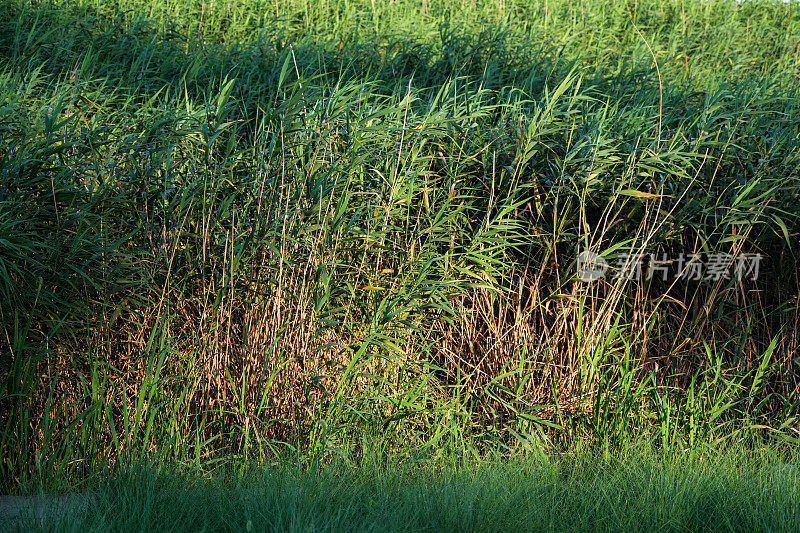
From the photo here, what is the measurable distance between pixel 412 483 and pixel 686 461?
1205mm

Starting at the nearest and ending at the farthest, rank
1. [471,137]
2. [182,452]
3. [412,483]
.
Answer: [412,483] → [182,452] → [471,137]

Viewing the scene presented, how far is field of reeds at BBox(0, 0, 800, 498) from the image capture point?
295 centimetres

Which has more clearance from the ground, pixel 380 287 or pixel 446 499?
pixel 380 287

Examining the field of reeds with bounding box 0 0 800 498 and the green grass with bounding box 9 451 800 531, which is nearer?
the green grass with bounding box 9 451 800 531

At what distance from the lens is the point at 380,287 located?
10.3ft

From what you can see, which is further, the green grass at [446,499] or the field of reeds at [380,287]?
the field of reeds at [380,287]

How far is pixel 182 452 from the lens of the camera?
9.42 feet

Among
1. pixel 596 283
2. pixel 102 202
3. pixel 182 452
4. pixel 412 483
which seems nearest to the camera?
pixel 412 483

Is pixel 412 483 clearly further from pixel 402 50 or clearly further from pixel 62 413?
pixel 402 50

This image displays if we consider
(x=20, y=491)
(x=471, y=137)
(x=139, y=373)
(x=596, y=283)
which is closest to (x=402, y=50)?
(x=471, y=137)

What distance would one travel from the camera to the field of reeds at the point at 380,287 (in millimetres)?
2945

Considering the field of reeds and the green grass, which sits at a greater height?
the field of reeds

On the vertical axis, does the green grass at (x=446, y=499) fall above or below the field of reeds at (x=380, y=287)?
below

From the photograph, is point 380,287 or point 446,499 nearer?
point 446,499
